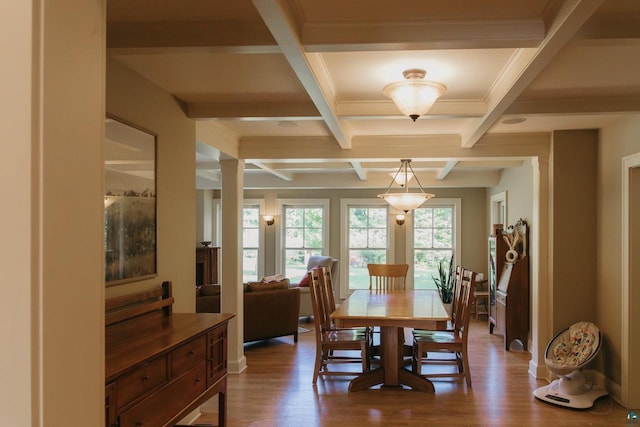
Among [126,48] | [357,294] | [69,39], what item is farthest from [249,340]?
[69,39]

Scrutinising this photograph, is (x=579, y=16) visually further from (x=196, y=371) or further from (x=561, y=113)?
(x=196, y=371)

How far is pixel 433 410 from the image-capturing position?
4.26 m

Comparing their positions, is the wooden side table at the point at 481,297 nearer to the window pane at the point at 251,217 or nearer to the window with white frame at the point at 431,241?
the window with white frame at the point at 431,241

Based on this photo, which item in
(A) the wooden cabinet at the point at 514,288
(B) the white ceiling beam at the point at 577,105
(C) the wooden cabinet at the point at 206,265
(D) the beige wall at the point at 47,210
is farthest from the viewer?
(C) the wooden cabinet at the point at 206,265

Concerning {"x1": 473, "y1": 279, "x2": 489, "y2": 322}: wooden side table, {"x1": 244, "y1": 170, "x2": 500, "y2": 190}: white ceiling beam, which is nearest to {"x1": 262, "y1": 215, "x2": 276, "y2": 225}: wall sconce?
{"x1": 244, "y1": 170, "x2": 500, "y2": 190}: white ceiling beam

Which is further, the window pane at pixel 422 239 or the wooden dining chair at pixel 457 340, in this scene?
the window pane at pixel 422 239

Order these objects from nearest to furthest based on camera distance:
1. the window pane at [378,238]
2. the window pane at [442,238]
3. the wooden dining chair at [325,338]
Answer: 1. the wooden dining chair at [325,338]
2. the window pane at [442,238]
3. the window pane at [378,238]

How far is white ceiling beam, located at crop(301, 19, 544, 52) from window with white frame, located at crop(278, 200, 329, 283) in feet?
24.8

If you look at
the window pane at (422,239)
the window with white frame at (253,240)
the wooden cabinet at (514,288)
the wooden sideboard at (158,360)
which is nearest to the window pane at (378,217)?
the window pane at (422,239)

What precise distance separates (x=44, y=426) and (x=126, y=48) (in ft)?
6.56

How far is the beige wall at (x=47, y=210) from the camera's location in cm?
90

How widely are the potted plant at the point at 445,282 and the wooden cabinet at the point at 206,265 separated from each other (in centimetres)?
398

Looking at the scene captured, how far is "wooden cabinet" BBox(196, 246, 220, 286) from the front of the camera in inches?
368

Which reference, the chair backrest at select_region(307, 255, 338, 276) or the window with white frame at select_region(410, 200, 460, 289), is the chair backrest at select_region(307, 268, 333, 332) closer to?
the chair backrest at select_region(307, 255, 338, 276)
